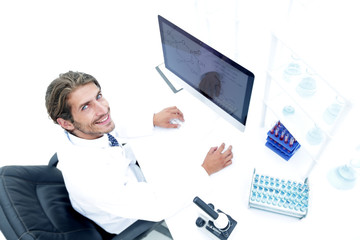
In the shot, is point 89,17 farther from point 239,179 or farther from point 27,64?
point 239,179

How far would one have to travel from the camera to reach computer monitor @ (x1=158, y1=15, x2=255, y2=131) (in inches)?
49.6

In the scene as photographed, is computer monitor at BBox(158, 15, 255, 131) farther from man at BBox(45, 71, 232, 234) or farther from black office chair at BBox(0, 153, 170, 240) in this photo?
black office chair at BBox(0, 153, 170, 240)

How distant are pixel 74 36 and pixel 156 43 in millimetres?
1148

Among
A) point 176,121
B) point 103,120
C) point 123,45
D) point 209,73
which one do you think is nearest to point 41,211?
point 103,120

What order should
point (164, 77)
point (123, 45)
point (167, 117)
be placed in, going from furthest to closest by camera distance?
1. point (123, 45)
2. point (164, 77)
3. point (167, 117)

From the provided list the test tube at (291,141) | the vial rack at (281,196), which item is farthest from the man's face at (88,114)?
the test tube at (291,141)

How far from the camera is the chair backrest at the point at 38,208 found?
109 cm

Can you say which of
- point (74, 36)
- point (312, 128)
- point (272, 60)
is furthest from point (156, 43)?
point (312, 128)

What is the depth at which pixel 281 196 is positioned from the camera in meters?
1.26

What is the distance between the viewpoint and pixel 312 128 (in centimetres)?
126

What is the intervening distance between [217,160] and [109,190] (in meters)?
0.53

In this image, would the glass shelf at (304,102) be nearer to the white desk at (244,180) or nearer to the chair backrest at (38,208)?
the white desk at (244,180)

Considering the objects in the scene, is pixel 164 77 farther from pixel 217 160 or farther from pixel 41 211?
pixel 41 211

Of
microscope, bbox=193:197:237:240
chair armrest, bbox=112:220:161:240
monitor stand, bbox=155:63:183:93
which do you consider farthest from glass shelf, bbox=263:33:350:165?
chair armrest, bbox=112:220:161:240
